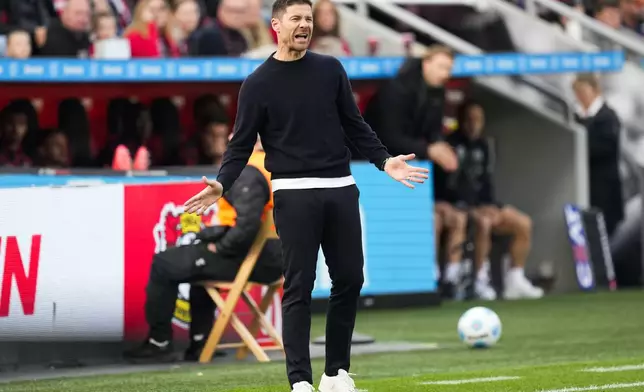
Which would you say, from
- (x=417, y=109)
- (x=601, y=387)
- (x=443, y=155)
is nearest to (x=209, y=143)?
(x=417, y=109)

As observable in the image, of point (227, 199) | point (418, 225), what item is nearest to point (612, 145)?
point (418, 225)

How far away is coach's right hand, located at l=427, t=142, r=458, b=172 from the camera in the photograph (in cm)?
1730

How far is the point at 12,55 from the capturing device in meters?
16.0

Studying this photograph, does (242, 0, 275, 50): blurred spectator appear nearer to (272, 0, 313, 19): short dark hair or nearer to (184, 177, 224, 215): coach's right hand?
(272, 0, 313, 19): short dark hair

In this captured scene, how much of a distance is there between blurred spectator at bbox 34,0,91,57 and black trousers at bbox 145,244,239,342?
5.11m

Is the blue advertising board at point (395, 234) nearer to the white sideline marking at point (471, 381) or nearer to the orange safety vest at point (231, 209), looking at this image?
the orange safety vest at point (231, 209)

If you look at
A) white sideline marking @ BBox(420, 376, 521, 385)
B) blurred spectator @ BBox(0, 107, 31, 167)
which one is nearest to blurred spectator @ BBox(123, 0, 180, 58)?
blurred spectator @ BBox(0, 107, 31, 167)

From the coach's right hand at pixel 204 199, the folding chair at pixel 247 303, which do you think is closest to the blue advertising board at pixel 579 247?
the folding chair at pixel 247 303

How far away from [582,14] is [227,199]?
11.7 m

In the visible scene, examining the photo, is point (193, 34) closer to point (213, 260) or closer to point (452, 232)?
point (452, 232)

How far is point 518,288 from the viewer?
1908 centimetres

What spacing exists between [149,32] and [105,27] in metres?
0.48

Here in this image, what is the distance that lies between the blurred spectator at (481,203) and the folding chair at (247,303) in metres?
6.62

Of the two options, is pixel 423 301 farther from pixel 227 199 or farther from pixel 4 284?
pixel 4 284
